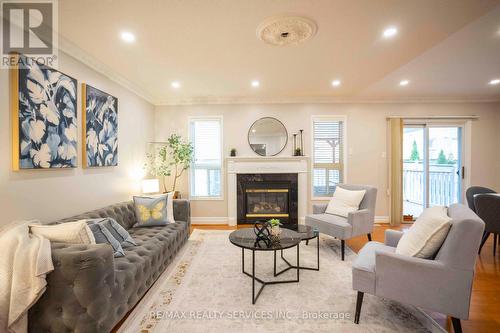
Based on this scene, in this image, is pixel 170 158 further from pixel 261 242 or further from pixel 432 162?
pixel 432 162

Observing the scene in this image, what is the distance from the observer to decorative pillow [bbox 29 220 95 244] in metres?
1.73

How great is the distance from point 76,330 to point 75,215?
1510 millimetres

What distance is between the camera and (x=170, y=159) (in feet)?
15.8

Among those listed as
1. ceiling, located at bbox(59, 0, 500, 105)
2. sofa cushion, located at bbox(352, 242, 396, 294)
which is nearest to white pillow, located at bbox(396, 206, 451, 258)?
sofa cushion, located at bbox(352, 242, 396, 294)

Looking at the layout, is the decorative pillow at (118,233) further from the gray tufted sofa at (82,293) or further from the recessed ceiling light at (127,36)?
the recessed ceiling light at (127,36)

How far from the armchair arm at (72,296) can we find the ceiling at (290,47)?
2005 millimetres

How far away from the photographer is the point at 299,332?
5.67ft

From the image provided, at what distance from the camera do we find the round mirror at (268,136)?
4.81 m

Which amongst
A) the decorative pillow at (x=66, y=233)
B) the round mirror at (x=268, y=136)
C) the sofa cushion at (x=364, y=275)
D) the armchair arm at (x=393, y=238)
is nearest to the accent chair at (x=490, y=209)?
the armchair arm at (x=393, y=238)

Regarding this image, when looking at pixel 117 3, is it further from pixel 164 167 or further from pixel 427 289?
pixel 427 289

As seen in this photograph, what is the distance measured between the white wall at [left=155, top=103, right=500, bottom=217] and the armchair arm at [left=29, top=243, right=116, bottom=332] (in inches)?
133

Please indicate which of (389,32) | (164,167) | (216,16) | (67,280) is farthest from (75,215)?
(389,32)

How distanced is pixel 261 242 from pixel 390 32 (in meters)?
2.54

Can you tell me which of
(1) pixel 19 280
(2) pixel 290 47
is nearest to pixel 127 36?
(2) pixel 290 47
